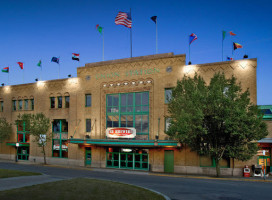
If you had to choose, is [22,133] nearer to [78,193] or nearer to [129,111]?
[129,111]

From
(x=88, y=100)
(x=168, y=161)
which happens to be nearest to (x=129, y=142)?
(x=168, y=161)

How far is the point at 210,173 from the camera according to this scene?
A: 98.2 ft

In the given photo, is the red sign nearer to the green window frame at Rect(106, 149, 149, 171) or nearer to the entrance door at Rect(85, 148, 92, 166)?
the green window frame at Rect(106, 149, 149, 171)

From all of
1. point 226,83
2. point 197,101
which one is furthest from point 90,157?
point 226,83

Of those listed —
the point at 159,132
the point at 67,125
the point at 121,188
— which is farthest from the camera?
the point at 67,125

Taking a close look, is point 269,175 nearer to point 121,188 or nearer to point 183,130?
point 183,130

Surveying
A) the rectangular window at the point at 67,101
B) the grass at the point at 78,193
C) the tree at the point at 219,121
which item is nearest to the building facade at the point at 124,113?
the rectangular window at the point at 67,101

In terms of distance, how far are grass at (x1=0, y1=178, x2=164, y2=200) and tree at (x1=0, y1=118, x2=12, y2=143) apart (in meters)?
30.2

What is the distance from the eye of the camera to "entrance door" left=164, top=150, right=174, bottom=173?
→ 31.5 meters

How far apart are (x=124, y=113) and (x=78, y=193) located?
19.5 metres

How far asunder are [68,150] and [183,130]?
20.2 meters

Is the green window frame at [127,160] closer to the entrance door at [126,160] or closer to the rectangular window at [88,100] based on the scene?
the entrance door at [126,160]

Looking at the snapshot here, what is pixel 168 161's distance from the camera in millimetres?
31750

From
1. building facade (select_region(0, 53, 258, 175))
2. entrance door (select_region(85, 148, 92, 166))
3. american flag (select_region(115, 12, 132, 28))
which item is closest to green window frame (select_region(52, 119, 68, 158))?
building facade (select_region(0, 53, 258, 175))
